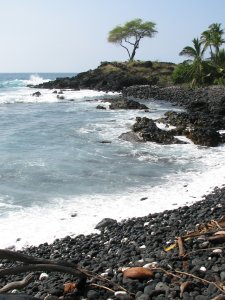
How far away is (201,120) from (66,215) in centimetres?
1237

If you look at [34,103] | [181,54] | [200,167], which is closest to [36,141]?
[200,167]

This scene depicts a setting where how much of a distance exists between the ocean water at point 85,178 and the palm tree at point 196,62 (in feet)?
74.2

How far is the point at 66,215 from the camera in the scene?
965 cm

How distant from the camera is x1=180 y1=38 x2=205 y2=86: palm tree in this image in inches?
1735

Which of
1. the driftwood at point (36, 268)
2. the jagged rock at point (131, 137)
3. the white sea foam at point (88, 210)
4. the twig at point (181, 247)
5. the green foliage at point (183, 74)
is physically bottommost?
the white sea foam at point (88, 210)

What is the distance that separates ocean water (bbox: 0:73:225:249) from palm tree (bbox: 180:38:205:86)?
890 inches

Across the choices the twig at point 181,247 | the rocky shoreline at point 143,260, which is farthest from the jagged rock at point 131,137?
the twig at point 181,247

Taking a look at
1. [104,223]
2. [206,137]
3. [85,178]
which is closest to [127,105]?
[206,137]

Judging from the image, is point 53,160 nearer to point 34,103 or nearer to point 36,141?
point 36,141

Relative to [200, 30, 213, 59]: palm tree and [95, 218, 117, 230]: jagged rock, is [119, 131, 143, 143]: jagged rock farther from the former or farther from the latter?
[200, 30, 213, 59]: palm tree

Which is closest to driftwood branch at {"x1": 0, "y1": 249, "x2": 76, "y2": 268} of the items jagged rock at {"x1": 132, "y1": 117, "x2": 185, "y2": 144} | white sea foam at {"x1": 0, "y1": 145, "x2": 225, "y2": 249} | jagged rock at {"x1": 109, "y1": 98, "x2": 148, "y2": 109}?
white sea foam at {"x1": 0, "y1": 145, "x2": 225, "y2": 249}

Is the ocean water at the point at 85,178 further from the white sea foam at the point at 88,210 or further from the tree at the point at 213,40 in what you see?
the tree at the point at 213,40

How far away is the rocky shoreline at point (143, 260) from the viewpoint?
486 cm

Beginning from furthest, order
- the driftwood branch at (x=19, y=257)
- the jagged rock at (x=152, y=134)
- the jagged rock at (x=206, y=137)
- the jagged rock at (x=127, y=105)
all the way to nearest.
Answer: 1. the jagged rock at (x=127, y=105)
2. the jagged rock at (x=152, y=134)
3. the jagged rock at (x=206, y=137)
4. the driftwood branch at (x=19, y=257)
